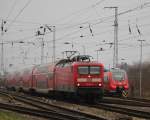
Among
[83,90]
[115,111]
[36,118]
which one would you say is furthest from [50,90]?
[36,118]

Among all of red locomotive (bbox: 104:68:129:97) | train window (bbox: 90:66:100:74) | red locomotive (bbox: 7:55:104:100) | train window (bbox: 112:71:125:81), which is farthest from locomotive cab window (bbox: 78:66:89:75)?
train window (bbox: 112:71:125:81)

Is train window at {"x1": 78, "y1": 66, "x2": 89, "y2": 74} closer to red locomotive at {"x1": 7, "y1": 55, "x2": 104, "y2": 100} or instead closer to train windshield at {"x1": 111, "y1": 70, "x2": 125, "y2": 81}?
red locomotive at {"x1": 7, "y1": 55, "x2": 104, "y2": 100}

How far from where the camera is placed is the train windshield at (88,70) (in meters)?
29.7

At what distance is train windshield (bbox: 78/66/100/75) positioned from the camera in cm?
2973

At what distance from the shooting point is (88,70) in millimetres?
29875

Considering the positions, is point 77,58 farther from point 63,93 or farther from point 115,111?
point 115,111

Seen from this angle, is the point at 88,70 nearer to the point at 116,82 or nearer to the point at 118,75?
the point at 116,82

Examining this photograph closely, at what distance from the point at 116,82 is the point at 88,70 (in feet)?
42.7

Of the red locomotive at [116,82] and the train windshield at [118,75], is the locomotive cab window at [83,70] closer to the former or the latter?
the red locomotive at [116,82]

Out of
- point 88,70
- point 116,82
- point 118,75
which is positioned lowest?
point 116,82

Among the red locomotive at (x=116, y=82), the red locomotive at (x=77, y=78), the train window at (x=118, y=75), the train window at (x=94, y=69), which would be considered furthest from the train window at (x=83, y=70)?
the train window at (x=118, y=75)

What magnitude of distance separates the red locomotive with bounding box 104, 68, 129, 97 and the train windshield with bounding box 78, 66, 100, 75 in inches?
487

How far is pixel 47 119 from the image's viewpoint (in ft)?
60.2

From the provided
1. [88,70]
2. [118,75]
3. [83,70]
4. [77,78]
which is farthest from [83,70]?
[118,75]
